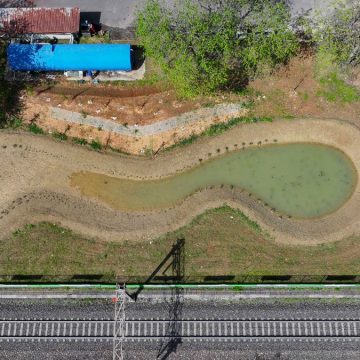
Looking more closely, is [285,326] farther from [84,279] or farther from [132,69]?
[132,69]

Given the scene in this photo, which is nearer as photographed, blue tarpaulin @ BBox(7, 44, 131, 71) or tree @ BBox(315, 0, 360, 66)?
tree @ BBox(315, 0, 360, 66)

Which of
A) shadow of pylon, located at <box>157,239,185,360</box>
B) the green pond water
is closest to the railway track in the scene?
shadow of pylon, located at <box>157,239,185,360</box>

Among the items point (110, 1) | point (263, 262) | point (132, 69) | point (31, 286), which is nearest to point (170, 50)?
point (132, 69)

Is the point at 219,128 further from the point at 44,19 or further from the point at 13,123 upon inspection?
the point at 13,123

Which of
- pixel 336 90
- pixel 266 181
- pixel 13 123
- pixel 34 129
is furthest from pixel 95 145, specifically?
pixel 336 90

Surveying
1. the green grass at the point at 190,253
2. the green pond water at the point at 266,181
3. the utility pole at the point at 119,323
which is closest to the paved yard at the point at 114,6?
the green pond water at the point at 266,181

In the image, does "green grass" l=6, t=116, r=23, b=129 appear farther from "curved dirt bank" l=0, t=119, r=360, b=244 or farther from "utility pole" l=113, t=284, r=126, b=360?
"utility pole" l=113, t=284, r=126, b=360

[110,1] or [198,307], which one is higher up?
[110,1]
